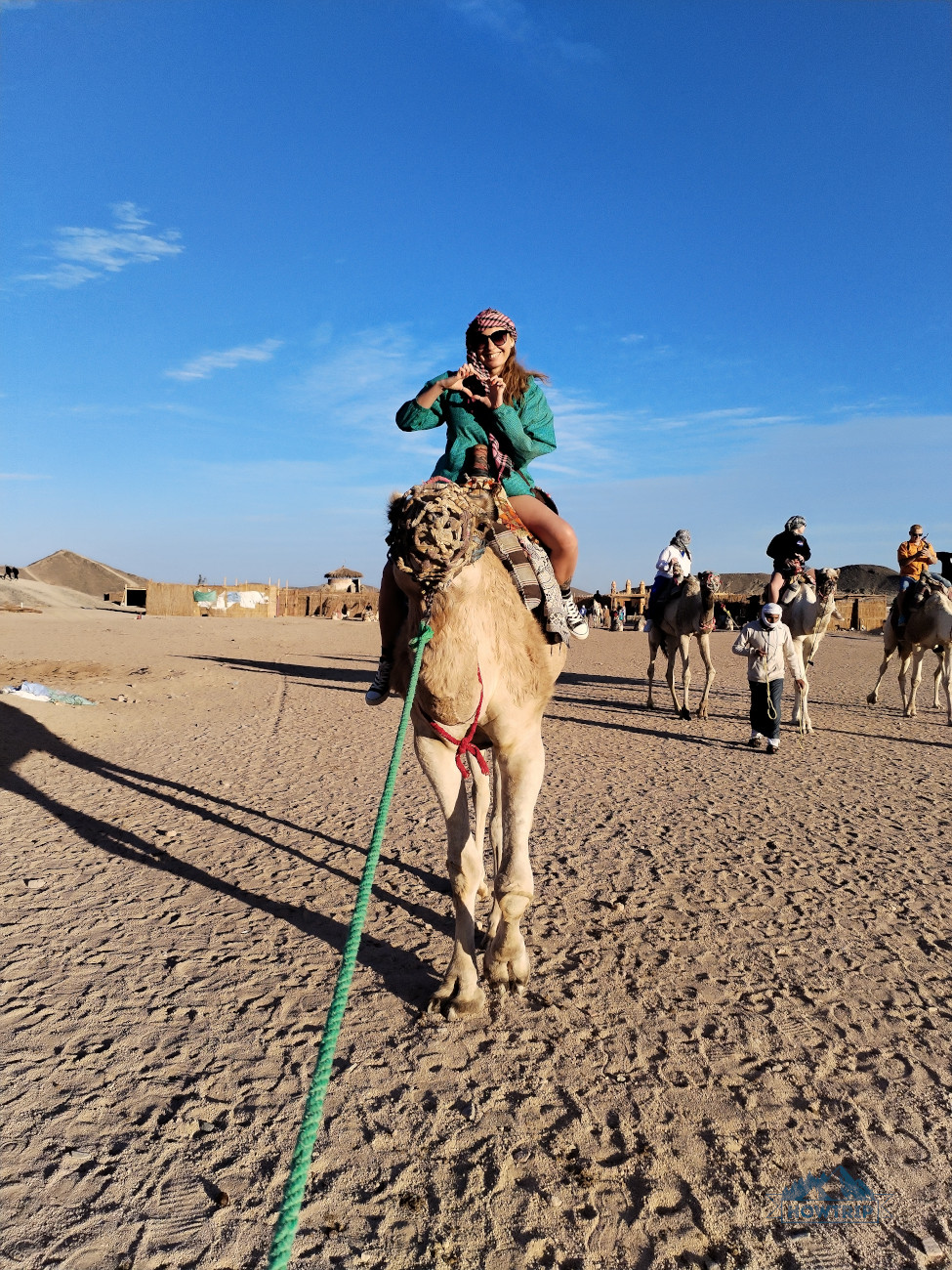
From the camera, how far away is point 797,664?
34.1 ft

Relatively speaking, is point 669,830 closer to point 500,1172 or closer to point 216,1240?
point 500,1172

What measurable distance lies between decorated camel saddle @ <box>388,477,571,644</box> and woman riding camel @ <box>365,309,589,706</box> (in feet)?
0.39

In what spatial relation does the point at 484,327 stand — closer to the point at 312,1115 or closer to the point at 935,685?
the point at 312,1115

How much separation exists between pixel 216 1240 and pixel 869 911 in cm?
394

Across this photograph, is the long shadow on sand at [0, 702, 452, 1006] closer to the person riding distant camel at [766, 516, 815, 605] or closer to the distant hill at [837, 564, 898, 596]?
the person riding distant camel at [766, 516, 815, 605]

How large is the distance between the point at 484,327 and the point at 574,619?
141cm

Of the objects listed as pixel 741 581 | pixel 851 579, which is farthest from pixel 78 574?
pixel 851 579

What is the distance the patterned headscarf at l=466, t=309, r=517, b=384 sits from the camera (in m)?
3.52

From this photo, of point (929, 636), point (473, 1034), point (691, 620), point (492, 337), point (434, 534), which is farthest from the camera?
point (691, 620)

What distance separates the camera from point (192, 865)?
5.39 meters

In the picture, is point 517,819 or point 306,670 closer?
point 517,819

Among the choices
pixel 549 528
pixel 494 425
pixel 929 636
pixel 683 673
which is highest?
pixel 494 425

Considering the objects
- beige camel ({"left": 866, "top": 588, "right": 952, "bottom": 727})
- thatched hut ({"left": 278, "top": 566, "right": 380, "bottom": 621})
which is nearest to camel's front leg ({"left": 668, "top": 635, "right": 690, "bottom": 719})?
beige camel ({"left": 866, "top": 588, "right": 952, "bottom": 727})

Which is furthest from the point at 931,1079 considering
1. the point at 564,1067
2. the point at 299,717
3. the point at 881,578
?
the point at 881,578
